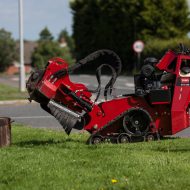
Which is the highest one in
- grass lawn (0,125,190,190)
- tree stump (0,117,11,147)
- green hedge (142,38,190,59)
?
green hedge (142,38,190,59)

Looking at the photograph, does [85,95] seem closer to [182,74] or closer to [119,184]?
[182,74]

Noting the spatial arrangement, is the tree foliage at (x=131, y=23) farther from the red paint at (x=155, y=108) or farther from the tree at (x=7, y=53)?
the red paint at (x=155, y=108)

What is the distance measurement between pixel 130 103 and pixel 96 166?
274 cm

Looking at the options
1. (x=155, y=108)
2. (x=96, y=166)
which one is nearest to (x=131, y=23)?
(x=155, y=108)

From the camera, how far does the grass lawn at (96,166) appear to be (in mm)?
→ 6559

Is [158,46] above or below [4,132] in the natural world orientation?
above

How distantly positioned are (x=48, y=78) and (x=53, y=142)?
1.32 meters

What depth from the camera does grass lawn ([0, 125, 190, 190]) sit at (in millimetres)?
6559

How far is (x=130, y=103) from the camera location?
33.2 feet

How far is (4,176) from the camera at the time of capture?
7051mm

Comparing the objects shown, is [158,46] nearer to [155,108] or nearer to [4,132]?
[155,108]

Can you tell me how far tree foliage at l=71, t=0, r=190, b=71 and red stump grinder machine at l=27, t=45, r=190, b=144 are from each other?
48.9 metres

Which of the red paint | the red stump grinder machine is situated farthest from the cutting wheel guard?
the red paint

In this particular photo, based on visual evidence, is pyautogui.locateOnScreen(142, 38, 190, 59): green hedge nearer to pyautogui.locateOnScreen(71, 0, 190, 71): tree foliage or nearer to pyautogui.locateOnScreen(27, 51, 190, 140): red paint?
pyautogui.locateOnScreen(71, 0, 190, 71): tree foliage
